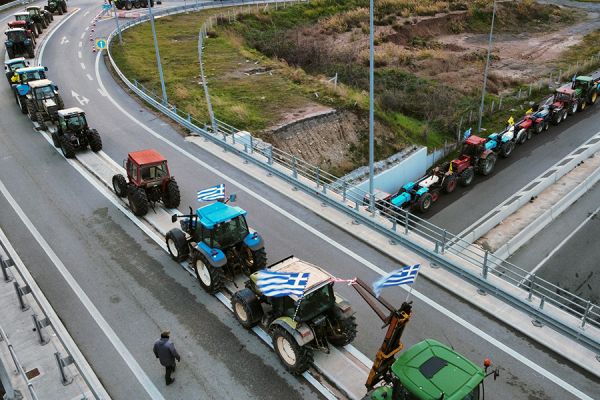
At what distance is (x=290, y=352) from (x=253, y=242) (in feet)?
11.1

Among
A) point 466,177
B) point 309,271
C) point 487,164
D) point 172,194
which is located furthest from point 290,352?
point 487,164

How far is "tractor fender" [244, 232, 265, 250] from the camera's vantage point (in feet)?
43.8

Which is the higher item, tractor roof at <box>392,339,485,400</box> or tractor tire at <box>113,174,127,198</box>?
tractor roof at <box>392,339,485,400</box>

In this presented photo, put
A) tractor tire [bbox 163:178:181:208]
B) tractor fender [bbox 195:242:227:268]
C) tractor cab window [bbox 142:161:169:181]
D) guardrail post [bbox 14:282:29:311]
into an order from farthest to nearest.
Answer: tractor tire [bbox 163:178:181:208]
tractor cab window [bbox 142:161:169:181]
guardrail post [bbox 14:282:29:311]
tractor fender [bbox 195:242:227:268]

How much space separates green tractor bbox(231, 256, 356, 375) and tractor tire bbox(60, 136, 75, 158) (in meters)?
14.0

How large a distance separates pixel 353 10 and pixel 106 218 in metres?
55.8

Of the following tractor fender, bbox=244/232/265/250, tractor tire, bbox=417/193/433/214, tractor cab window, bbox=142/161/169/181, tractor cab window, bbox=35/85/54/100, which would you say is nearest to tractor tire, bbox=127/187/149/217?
tractor cab window, bbox=142/161/169/181

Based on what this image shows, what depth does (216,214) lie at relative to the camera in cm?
1338

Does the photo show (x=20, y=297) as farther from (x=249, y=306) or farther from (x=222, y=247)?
(x=249, y=306)

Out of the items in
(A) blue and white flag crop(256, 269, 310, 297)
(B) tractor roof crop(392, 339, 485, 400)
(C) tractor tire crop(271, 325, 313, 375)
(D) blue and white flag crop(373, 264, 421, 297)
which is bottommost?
(C) tractor tire crop(271, 325, 313, 375)

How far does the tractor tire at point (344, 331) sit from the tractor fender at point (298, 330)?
2.87ft

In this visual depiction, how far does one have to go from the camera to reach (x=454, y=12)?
67.1m

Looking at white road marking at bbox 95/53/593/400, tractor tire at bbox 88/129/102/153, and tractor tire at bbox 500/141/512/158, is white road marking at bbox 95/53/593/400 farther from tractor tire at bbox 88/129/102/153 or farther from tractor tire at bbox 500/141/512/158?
tractor tire at bbox 500/141/512/158

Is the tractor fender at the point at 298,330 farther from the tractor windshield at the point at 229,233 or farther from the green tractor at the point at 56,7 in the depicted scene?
the green tractor at the point at 56,7
